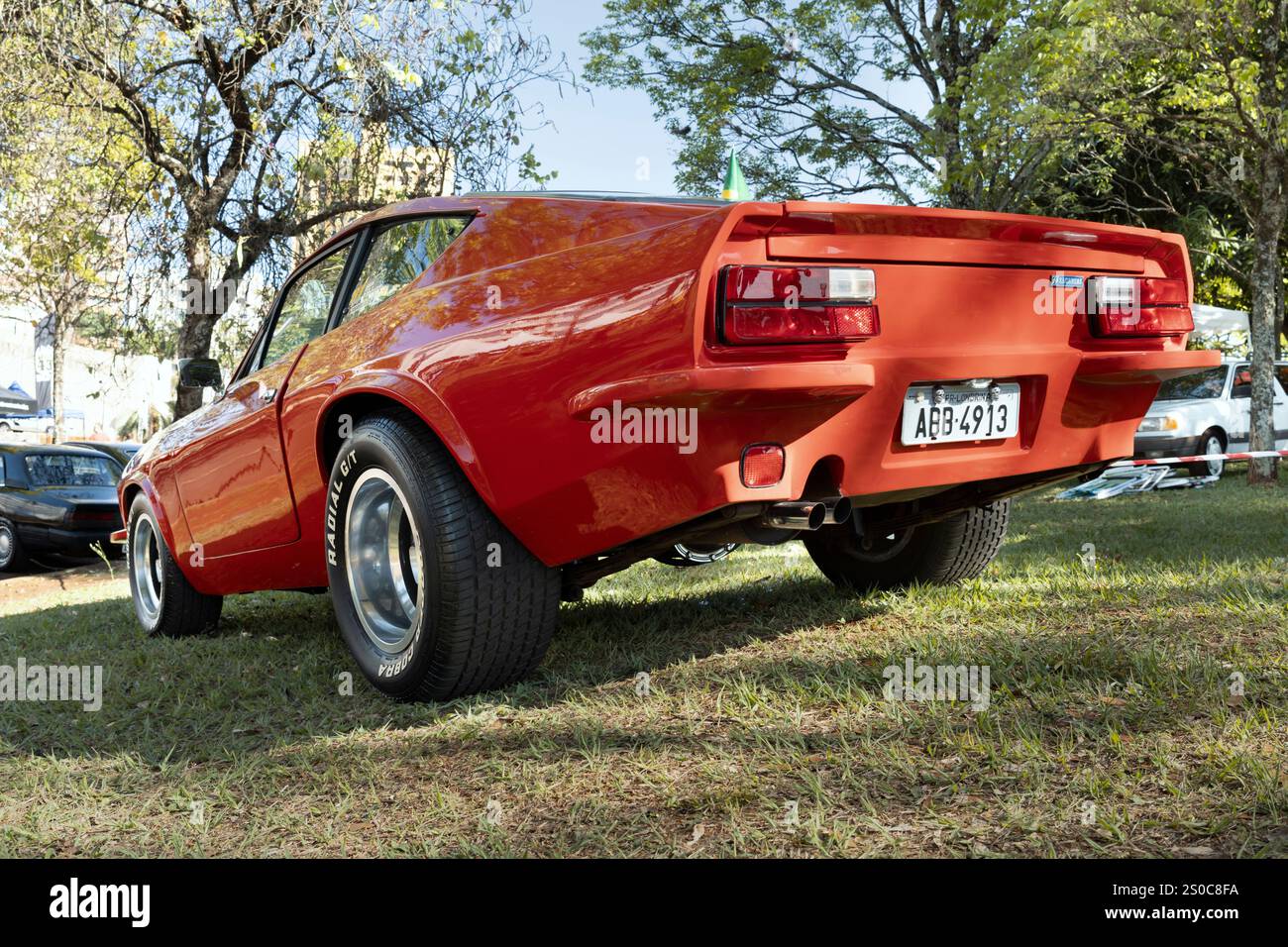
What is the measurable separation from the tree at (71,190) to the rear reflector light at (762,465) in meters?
9.44

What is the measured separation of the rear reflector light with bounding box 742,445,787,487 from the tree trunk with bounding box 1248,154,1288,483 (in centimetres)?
1167

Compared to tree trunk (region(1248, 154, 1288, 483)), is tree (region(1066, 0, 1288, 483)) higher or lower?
higher

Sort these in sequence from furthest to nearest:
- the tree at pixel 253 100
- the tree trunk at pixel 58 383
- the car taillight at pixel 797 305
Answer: the tree trunk at pixel 58 383, the tree at pixel 253 100, the car taillight at pixel 797 305

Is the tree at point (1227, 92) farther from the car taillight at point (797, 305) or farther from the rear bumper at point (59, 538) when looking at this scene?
the rear bumper at point (59, 538)

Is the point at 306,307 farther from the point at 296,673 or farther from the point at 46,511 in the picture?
the point at 46,511

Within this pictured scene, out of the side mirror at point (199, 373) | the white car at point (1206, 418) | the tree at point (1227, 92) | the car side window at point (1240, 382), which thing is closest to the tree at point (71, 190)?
the side mirror at point (199, 373)

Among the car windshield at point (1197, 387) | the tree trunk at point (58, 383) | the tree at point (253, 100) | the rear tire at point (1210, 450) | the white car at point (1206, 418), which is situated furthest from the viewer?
the tree trunk at point (58, 383)

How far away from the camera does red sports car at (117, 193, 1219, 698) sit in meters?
2.60

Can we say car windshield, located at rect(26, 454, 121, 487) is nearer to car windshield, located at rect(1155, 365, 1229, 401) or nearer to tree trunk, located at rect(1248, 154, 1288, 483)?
tree trunk, located at rect(1248, 154, 1288, 483)

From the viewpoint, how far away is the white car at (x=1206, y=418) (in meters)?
14.7

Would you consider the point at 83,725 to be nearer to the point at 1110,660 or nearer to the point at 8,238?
the point at 1110,660

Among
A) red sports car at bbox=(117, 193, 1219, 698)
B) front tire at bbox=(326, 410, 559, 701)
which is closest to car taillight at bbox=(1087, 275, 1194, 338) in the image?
red sports car at bbox=(117, 193, 1219, 698)

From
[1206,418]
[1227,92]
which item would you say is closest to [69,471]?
[1227,92]

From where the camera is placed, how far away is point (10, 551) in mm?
12484
